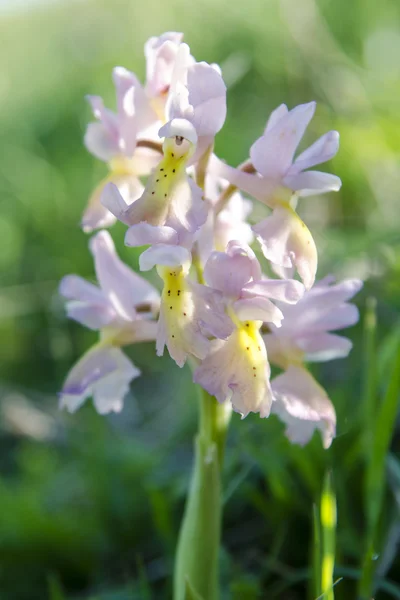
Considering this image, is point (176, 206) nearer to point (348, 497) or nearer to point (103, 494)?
point (348, 497)

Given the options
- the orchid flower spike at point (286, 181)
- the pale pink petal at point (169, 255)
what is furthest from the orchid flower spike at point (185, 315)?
the orchid flower spike at point (286, 181)

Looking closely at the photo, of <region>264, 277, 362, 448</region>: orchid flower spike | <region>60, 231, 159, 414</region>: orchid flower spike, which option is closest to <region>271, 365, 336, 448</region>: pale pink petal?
<region>264, 277, 362, 448</region>: orchid flower spike

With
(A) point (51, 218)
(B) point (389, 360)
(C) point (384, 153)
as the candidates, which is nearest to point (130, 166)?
(B) point (389, 360)

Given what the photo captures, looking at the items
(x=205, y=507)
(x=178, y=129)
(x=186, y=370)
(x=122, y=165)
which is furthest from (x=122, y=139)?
(x=186, y=370)

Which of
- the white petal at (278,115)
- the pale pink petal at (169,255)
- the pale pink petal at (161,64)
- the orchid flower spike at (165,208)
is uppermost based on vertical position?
the pale pink petal at (161,64)

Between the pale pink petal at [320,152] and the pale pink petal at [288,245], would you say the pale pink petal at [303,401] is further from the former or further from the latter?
the pale pink petal at [320,152]

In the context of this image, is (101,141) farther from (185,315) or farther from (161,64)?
(185,315)
